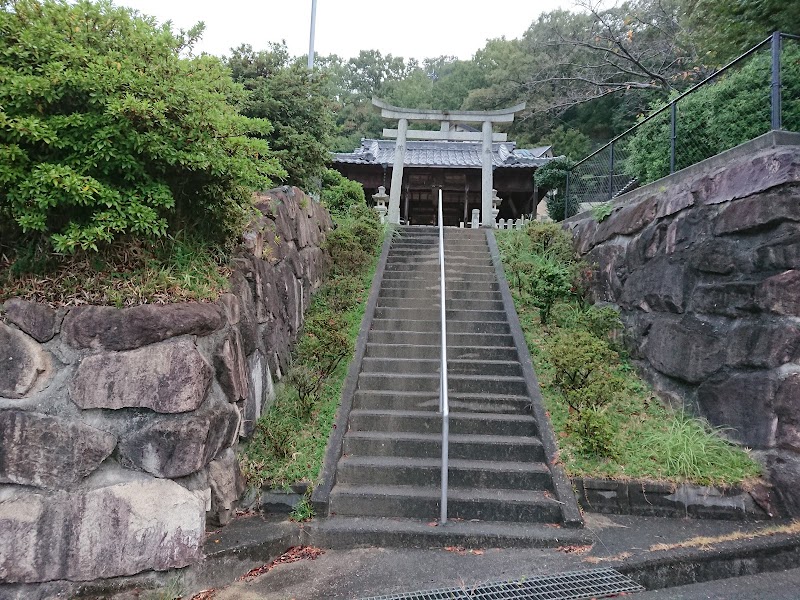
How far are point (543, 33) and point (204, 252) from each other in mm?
22807

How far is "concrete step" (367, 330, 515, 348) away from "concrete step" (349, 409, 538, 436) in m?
1.29

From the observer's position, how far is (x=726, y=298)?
3.95 metres

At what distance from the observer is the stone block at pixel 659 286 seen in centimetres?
450

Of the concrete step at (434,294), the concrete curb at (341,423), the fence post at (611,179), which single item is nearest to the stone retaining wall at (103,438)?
the concrete curb at (341,423)

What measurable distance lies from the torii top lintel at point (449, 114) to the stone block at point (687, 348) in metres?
7.24

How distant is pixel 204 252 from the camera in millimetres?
3264

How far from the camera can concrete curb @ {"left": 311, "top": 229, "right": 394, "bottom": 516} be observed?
345 centimetres

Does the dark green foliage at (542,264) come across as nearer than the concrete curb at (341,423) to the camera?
No

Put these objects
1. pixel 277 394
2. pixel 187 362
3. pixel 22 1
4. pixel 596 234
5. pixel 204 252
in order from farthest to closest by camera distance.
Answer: pixel 596 234 < pixel 277 394 < pixel 204 252 < pixel 187 362 < pixel 22 1

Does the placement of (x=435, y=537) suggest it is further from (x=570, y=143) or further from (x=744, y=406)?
(x=570, y=143)

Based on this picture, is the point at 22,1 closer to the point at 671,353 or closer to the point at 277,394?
the point at 277,394

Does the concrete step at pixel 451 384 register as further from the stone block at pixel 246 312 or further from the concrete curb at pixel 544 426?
the stone block at pixel 246 312

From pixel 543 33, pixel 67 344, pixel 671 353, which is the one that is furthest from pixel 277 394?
pixel 543 33

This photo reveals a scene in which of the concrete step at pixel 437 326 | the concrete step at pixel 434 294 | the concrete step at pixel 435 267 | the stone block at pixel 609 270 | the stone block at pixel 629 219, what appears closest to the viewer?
the stone block at pixel 629 219
